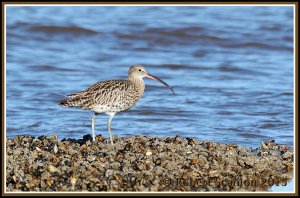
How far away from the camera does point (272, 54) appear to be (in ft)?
63.8

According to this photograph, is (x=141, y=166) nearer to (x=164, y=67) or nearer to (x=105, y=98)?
(x=105, y=98)

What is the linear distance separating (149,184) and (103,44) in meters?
12.7

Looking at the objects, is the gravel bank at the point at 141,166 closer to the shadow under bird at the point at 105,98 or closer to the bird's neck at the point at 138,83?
the shadow under bird at the point at 105,98

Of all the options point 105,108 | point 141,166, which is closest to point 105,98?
point 105,108

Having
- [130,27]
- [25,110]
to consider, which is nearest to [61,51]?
[130,27]

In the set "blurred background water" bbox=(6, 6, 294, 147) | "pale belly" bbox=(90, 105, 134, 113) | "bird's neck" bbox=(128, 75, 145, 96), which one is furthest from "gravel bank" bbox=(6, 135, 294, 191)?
"blurred background water" bbox=(6, 6, 294, 147)

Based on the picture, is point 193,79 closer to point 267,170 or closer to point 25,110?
point 25,110

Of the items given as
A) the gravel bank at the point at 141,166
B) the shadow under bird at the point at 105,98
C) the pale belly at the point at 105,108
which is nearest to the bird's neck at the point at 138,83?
the shadow under bird at the point at 105,98

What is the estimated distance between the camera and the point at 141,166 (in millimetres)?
8438

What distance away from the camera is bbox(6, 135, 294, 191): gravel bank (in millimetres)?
8031

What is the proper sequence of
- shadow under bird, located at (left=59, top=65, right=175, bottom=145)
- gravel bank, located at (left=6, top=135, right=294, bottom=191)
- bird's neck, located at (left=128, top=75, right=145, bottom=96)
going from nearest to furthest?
1. gravel bank, located at (left=6, top=135, right=294, bottom=191)
2. shadow under bird, located at (left=59, top=65, right=175, bottom=145)
3. bird's neck, located at (left=128, top=75, right=145, bottom=96)

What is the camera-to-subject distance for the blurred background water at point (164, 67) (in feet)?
39.6

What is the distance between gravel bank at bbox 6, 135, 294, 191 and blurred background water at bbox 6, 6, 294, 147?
5.45 feet

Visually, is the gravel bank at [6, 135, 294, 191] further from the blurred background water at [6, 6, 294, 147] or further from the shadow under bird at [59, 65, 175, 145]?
the blurred background water at [6, 6, 294, 147]
